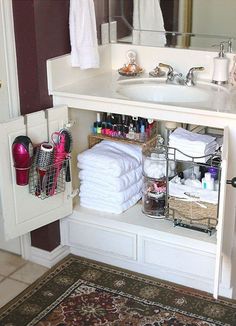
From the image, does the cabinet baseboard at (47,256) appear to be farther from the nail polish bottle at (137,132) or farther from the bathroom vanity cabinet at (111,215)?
the nail polish bottle at (137,132)

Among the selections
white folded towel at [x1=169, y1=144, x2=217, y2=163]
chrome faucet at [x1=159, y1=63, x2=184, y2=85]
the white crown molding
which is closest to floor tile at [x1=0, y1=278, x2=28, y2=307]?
the white crown molding

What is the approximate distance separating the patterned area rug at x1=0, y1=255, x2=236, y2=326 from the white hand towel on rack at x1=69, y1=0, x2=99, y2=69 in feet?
3.22

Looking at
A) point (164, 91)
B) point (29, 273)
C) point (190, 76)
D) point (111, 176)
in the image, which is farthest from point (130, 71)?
point (29, 273)

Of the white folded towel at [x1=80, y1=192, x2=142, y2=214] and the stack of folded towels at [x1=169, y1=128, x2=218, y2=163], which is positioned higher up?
the stack of folded towels at [x1=169, y1=128, x2=218, y2=163]

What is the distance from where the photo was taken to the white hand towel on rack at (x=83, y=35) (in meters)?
2.51

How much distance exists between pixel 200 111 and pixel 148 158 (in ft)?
1.45

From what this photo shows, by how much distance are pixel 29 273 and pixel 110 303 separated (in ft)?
1.53

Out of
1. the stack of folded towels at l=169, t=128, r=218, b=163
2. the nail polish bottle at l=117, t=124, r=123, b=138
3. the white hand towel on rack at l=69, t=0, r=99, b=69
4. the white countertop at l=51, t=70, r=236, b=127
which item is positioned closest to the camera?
the white countertop at l=51, t=70, r=236, b=127

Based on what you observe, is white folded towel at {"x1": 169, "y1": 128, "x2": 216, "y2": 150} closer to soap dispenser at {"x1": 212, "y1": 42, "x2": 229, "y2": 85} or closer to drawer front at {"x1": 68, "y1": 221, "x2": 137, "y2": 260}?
soap dispenser at {"x1": 212, "y1": 42, "x2": 229, "y2": 85}

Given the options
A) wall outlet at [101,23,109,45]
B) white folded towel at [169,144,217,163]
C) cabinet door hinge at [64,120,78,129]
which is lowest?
white folded towel at [169,144,217,163]

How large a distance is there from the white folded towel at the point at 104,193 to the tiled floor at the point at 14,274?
42 centimetres

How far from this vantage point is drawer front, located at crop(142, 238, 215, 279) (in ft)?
7.94

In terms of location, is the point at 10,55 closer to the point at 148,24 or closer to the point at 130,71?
the point at 130,71

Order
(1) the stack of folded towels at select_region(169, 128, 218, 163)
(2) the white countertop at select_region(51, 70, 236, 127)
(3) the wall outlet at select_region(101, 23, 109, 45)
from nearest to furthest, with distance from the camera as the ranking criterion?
(2) the white countertop at select_region(51, 70, 236, 127) < (1) the stack of folded towels at select_region(169, 128, 218, 163) < (3) the wall outlet at select_region(101, 23, 109, 45)
